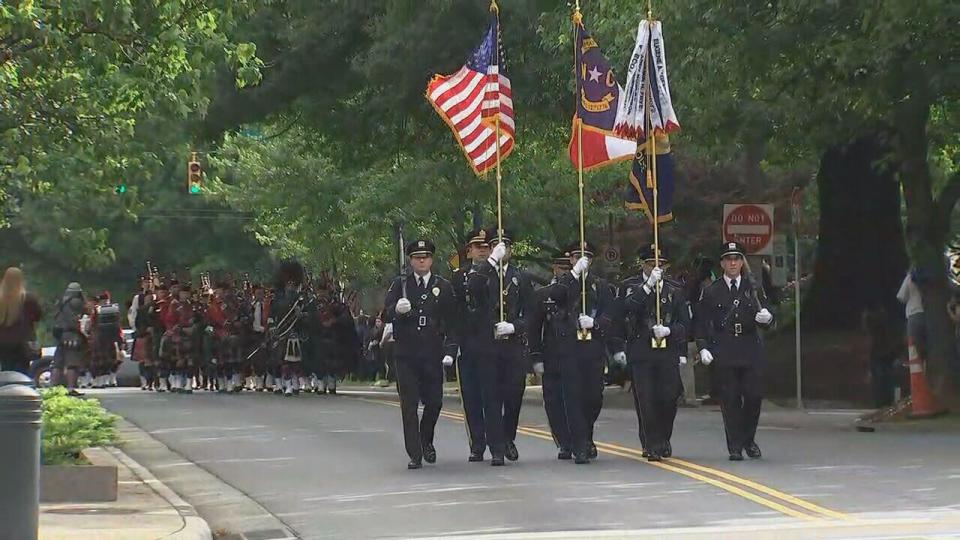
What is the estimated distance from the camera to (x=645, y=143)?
1933 centimetres

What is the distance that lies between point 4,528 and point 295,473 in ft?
21.7

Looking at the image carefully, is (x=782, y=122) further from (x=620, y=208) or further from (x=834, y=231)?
(x=620, y=208)

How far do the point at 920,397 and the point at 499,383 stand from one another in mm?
7210

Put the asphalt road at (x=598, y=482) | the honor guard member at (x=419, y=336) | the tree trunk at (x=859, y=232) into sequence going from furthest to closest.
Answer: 1. the tree trunk at (x=859, y=232)
2. the honor guard member at (x=419, y=336)
3. the asphalt road at (x=598, y=482)

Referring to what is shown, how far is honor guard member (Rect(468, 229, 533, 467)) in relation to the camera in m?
17.1

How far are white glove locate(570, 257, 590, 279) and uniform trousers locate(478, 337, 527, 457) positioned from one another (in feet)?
2.59

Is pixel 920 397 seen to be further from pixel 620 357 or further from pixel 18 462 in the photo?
pixel 18 462

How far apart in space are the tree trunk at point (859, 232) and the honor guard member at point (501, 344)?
12.4m

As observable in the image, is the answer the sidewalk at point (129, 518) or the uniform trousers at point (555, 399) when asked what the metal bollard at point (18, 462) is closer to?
the sidewalk at point (129, 518)

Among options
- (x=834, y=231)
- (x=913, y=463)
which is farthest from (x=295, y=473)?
(x=834, y=231)

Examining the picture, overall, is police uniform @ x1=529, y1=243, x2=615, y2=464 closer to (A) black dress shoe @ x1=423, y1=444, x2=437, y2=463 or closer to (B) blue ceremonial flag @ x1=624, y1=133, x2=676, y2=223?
(A) black dress shoe @ x1=423, y1=444, x2=437, y2=463

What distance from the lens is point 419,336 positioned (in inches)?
670

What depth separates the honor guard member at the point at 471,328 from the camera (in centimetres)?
1722

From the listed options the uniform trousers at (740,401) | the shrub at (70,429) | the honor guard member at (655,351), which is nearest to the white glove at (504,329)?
the honor guard member at (655,351)
